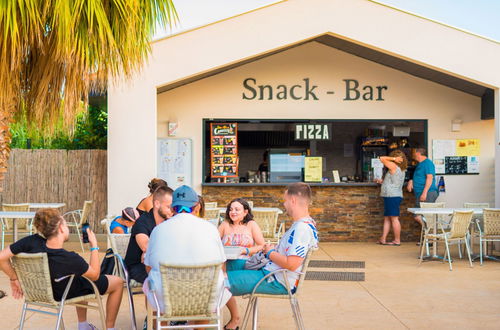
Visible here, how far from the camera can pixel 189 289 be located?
431cm

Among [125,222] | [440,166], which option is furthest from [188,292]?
[440,166]

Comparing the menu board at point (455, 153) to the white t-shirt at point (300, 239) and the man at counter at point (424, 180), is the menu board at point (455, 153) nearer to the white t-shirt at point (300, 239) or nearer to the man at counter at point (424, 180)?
the man at counter at point (424, 180)

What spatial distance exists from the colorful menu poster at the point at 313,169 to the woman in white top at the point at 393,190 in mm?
1193

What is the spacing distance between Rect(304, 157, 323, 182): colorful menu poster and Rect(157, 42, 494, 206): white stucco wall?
2.66ft

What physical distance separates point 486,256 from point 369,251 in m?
1.90

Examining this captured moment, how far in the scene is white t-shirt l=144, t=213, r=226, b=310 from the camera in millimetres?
4410

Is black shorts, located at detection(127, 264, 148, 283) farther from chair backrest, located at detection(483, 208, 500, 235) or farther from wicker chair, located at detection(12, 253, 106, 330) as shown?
chair backrest, located at detection(483, 208, 500, 235)

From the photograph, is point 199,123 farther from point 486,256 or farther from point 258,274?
point 258,274

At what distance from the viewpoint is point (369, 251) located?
37.2 ft

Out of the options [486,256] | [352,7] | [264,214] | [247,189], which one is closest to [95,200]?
[247,189]

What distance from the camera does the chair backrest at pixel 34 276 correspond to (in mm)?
4637

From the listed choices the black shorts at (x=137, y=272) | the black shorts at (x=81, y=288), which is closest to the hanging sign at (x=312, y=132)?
the black shorts at (x=137, y=272)

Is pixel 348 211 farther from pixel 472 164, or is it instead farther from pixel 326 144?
pixel 326 144

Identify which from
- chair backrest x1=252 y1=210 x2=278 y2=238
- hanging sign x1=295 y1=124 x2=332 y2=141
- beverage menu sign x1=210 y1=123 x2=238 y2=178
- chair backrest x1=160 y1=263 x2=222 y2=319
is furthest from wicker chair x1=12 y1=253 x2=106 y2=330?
hanging sign x1=295 y1=124 x2=332 y2=141
